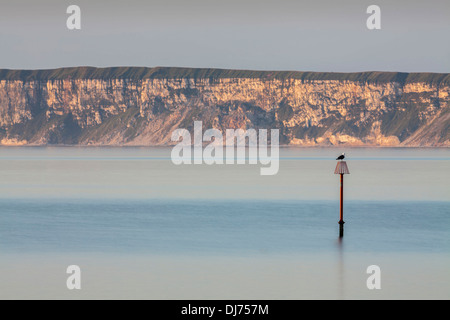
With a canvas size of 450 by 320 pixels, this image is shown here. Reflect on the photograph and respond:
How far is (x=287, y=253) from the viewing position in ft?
156

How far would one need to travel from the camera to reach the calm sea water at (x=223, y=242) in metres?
37.5

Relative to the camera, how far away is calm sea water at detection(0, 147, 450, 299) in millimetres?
37469

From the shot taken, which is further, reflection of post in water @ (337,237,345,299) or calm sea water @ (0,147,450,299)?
calm sea water @ (0,147,450,299)

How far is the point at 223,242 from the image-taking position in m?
52.8

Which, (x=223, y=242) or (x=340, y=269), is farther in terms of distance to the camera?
(x=223, y=242)

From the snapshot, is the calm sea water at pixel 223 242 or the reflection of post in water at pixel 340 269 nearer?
the reflection of post in water at pixel 340 269

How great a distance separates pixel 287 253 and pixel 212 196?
4397 centimetres

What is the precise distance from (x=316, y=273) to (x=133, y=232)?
1955 centimetres
